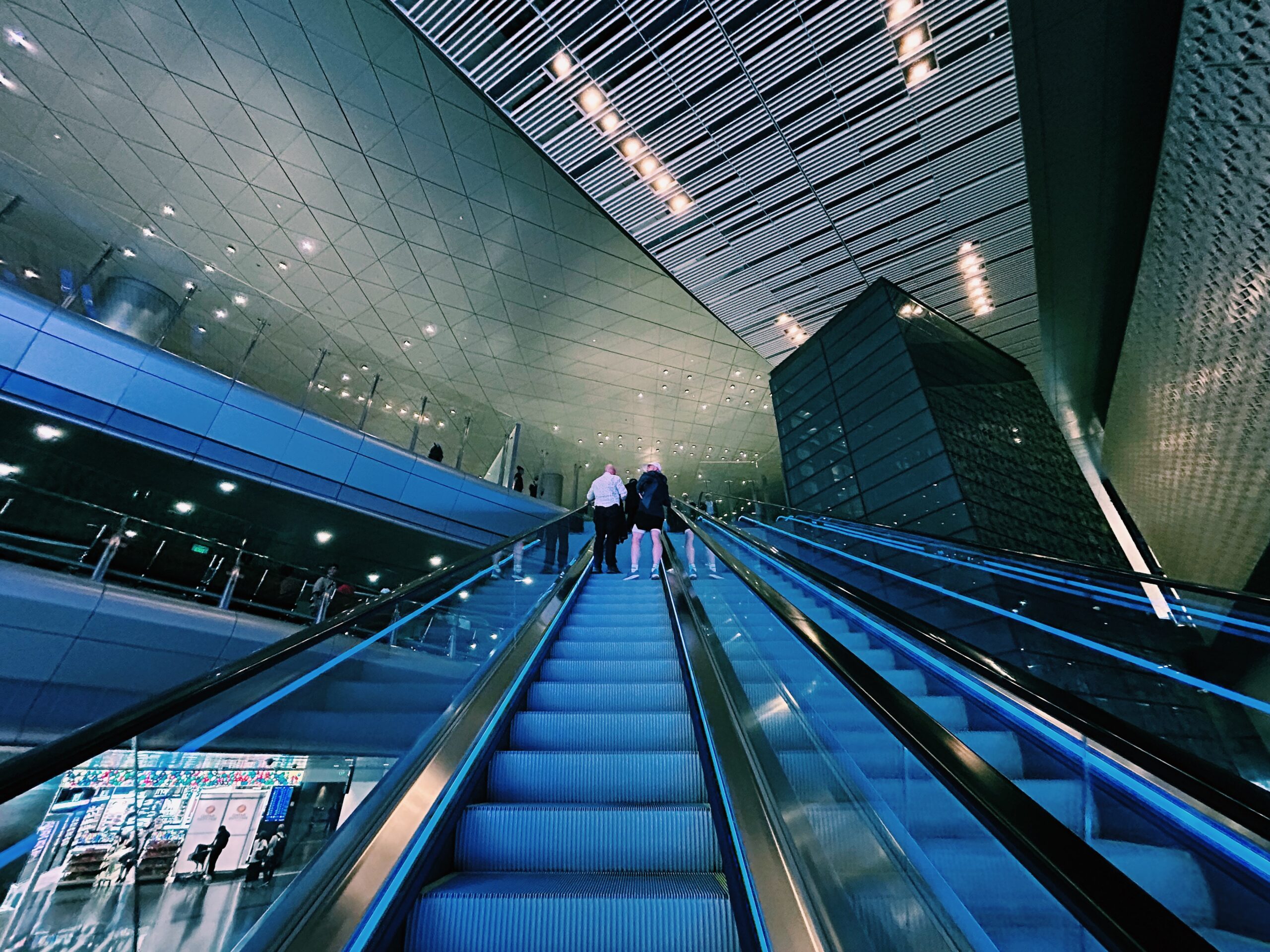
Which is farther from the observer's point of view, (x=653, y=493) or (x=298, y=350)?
(x=298, y=350)

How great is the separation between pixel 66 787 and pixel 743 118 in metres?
8.29

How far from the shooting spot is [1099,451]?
12.5 m

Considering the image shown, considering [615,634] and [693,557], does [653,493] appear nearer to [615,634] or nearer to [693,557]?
[693,557]

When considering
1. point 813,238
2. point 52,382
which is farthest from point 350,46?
point 813,238

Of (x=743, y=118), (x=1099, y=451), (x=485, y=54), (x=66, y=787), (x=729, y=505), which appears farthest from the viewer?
(x=729, y=505)

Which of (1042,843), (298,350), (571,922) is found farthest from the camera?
(298,350)

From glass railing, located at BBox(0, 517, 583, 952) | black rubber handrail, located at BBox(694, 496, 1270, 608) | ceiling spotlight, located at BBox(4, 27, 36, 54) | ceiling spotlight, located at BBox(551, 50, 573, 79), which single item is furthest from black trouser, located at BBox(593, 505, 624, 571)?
ceiling spotlight, located at BBox(4, 27, 36, 54)

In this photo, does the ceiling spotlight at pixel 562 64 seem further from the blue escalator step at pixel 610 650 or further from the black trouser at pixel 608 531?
the blue escalator step at pixel 610 650

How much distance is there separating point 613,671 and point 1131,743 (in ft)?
9.59

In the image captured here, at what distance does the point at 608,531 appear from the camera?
8.06 meters

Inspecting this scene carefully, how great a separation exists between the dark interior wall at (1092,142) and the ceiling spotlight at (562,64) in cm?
476

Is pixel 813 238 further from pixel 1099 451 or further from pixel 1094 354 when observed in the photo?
pixel 1099 451

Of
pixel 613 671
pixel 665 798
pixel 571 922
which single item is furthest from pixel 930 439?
pixel 571 922

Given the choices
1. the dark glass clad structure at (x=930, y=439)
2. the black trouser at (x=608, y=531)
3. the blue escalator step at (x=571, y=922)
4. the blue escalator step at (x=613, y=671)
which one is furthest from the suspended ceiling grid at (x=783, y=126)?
the blue escalator step at (x=571, y=922)
